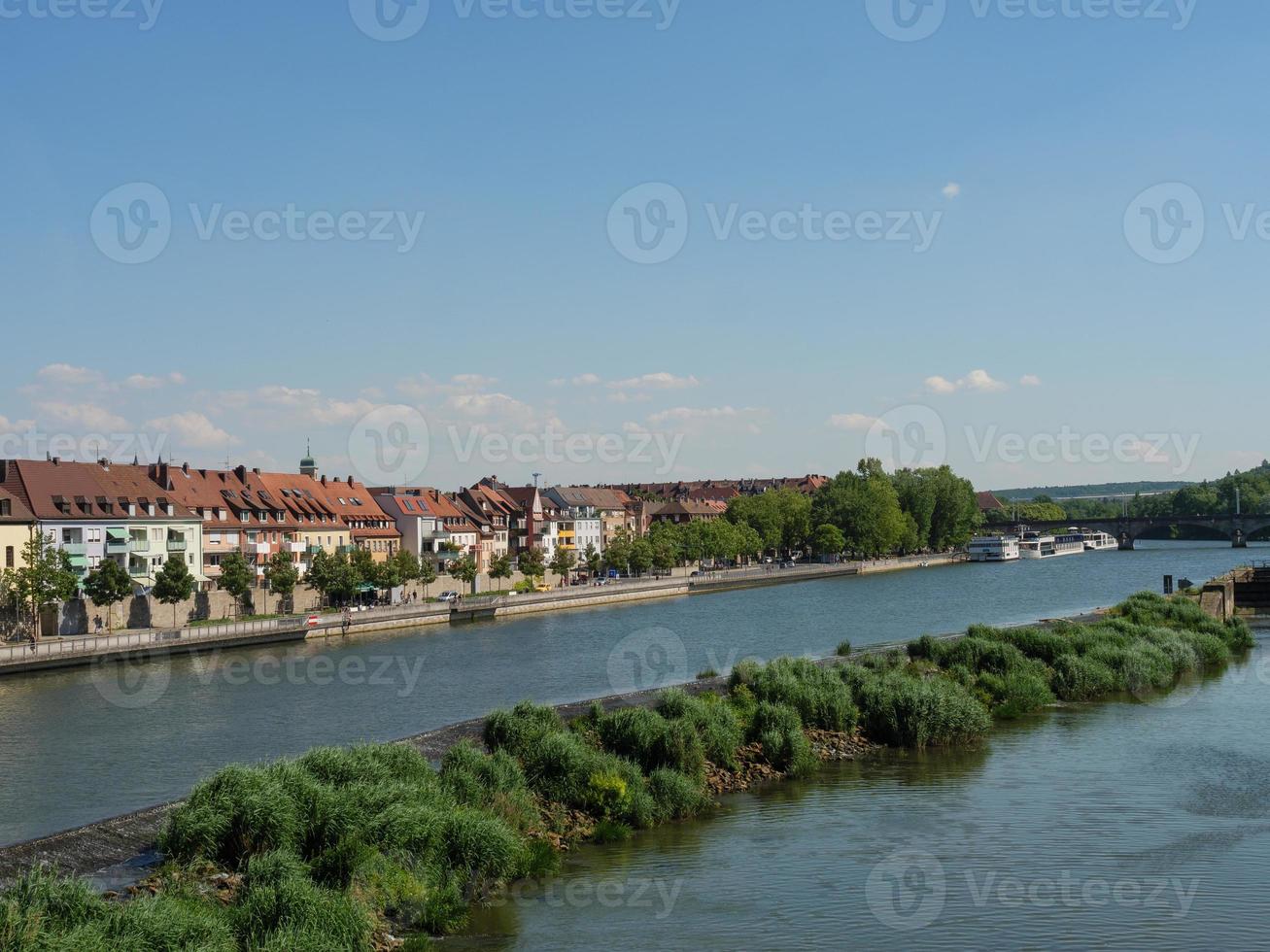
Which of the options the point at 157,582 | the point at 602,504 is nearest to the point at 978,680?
the point at 157,582

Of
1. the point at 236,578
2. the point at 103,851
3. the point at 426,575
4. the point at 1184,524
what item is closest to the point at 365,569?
the point at 426,575

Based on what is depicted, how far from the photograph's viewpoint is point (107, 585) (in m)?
53.3

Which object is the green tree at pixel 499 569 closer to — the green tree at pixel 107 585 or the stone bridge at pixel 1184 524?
the green tree at pixel 107 585

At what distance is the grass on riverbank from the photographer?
14.1m

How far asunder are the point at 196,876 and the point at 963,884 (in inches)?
430

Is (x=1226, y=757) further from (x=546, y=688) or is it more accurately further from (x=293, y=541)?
A: (x=293, y=541)

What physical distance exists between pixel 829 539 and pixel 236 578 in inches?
3147

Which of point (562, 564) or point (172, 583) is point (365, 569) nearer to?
point (172, 583)

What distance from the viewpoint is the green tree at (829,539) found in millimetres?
129500

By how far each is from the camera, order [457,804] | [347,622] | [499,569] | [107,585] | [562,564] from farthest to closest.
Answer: [562,564] < [499,569] < [347,622] < [107,585] < [457,804]

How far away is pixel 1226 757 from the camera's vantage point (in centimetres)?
2642

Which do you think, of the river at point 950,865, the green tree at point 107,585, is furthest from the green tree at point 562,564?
the river at point 950,865

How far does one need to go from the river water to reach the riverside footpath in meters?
1.08

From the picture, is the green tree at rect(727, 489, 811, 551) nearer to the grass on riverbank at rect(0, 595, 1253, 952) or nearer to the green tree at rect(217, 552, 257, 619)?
the green tree at rect(217, 552, 257, 619)
